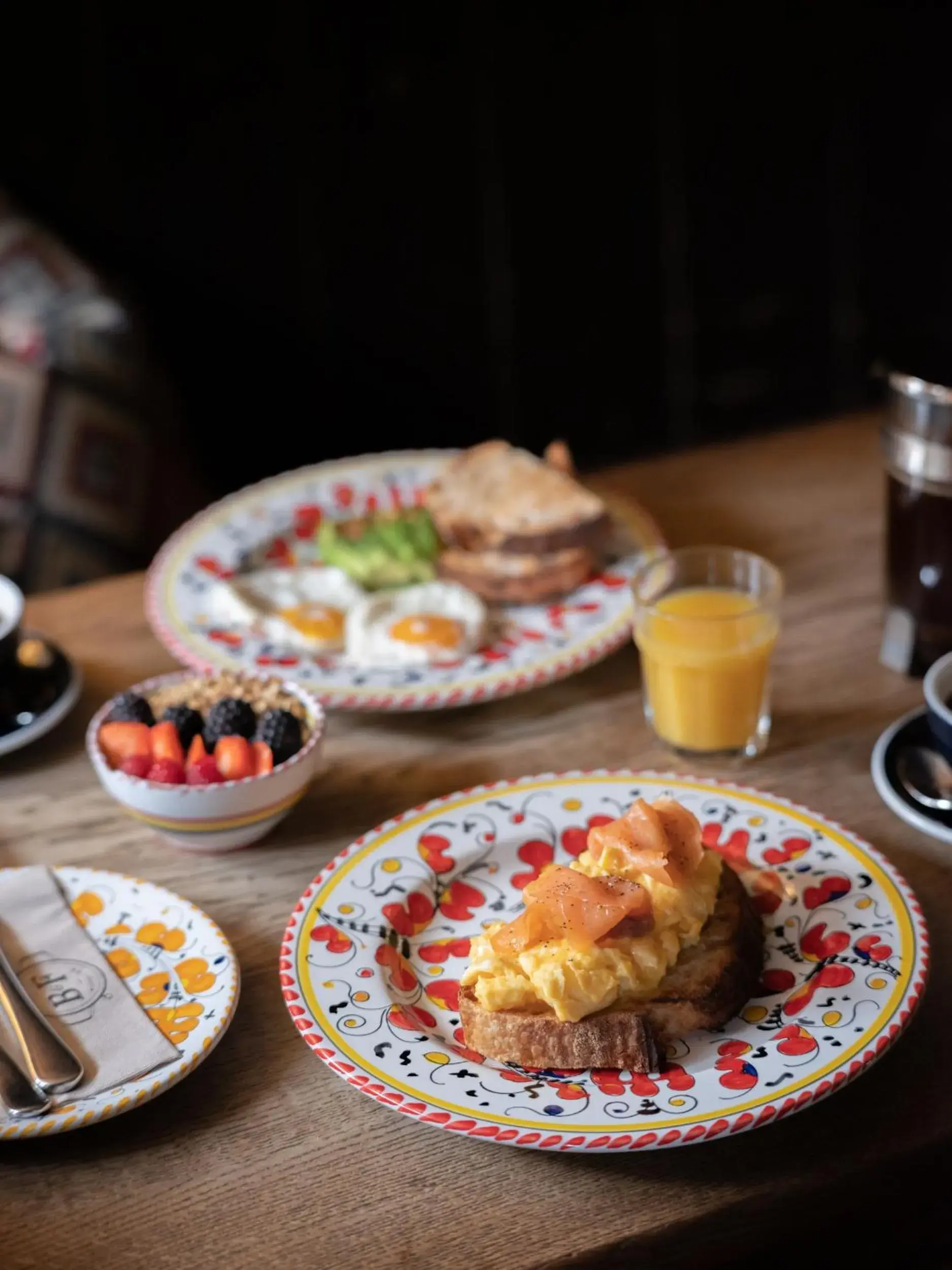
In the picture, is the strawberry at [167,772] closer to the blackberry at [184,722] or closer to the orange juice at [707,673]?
the blackberry at [184,722]

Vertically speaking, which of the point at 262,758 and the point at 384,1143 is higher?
the point at 262,758

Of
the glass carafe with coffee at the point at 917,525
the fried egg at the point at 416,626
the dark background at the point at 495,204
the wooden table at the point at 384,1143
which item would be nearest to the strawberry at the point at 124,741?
the wooden table at the point at 384,1143

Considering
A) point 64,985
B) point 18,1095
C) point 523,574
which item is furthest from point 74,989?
point 523,574

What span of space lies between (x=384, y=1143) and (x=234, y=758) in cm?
51

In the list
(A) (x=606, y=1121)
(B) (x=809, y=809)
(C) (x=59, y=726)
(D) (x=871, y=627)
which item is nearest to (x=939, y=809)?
(B) (x=809, y=809)

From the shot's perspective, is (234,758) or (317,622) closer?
(234,758)

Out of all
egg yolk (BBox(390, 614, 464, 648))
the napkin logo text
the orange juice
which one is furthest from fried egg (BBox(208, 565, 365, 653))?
the napkin logo text

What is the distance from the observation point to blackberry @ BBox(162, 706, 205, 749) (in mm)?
1615

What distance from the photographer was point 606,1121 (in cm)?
114

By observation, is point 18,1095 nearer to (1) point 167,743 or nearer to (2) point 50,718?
(1) point 167,743

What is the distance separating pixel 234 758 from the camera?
1.58m

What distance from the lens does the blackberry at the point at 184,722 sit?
162cm

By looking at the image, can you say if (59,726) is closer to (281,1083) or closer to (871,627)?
(281,1083)

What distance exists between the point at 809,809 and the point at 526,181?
316 centimetres
